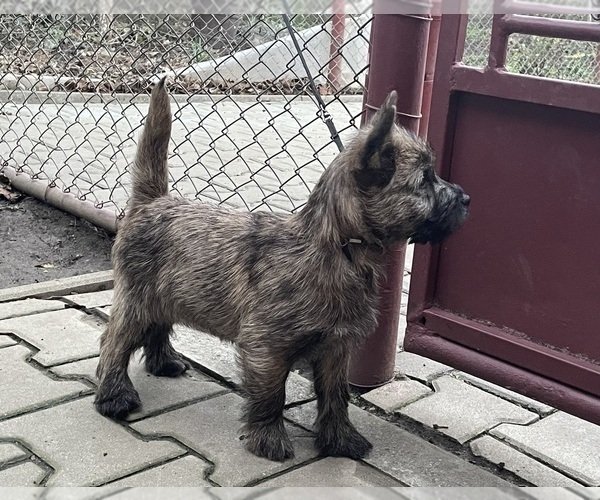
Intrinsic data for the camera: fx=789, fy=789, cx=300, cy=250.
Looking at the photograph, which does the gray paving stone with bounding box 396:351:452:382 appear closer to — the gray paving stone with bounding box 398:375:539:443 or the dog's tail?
the gray paving stone with bounding box 398:375:539:443

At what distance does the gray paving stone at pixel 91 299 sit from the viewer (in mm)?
3830

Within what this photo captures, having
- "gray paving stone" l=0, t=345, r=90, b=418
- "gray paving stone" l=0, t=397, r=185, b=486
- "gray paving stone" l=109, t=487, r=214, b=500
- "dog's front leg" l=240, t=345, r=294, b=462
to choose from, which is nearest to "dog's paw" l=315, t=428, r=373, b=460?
"dog's front leg" l=240, t=345, r=294, b=462

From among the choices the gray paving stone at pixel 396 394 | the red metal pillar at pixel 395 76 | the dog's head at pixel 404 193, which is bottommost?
the gray paving stone at pixel 396 394

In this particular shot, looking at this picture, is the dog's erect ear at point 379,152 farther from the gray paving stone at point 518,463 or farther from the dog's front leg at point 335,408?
the gray paving stone at point 518,463

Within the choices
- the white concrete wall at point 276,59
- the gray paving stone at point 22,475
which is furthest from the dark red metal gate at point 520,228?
the white concrete wall at point 276,59

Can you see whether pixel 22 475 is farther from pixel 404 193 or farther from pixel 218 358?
pixel 404 193

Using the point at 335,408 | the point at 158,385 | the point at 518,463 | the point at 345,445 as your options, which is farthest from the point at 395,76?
the point at 158,385

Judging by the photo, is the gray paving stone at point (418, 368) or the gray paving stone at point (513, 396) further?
the gray paving stone at point (418, 368)

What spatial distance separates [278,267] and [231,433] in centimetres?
64

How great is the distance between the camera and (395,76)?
2764 millimetres

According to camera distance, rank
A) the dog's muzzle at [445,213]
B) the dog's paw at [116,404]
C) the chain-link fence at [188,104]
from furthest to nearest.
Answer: the chain-link fence at [188,104] < the dog's paw at [116,404] < the dog's muzzle at [445,213]

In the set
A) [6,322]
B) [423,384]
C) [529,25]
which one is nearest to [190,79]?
[6,322]

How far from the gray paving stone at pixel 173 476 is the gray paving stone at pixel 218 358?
0.55m

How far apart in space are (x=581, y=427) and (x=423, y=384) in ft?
2.08
